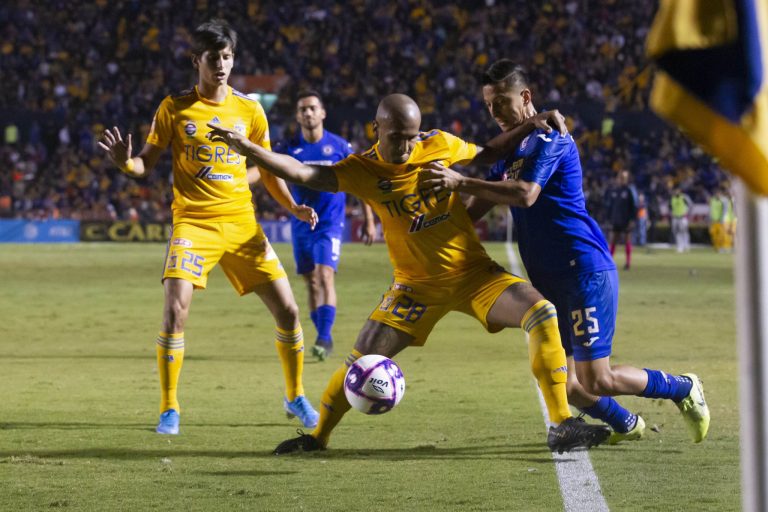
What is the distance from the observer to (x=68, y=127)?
44.3m

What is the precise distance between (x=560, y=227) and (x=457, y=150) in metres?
0.73

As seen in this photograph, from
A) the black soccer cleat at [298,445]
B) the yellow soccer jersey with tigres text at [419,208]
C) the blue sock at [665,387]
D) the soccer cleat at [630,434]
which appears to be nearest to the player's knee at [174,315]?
the black soccer cleat at [298,445]

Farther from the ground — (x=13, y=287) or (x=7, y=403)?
(x=7, y=403)

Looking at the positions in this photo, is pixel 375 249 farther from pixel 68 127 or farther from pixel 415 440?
pixel 415 440

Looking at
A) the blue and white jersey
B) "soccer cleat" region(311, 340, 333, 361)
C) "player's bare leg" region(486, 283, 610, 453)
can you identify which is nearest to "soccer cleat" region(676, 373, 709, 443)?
"player's bare leg" region(486, 283, 610, 453)

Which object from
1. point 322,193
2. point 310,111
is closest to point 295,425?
point 310,111

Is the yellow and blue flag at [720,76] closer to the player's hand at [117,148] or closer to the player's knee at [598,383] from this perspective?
the player's knee at [598,383]

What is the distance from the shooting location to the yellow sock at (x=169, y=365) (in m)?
7.69

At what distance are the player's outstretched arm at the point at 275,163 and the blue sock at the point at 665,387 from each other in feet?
6.76

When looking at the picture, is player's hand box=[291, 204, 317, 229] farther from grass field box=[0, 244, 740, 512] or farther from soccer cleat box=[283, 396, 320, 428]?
grass field box=[0, 244, 740, 512]

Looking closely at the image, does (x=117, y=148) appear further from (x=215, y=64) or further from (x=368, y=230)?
(x=368, y=230)

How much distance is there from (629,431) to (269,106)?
35914 millimetres

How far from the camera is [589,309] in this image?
650cm

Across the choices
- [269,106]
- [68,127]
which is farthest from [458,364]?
[68,127]
